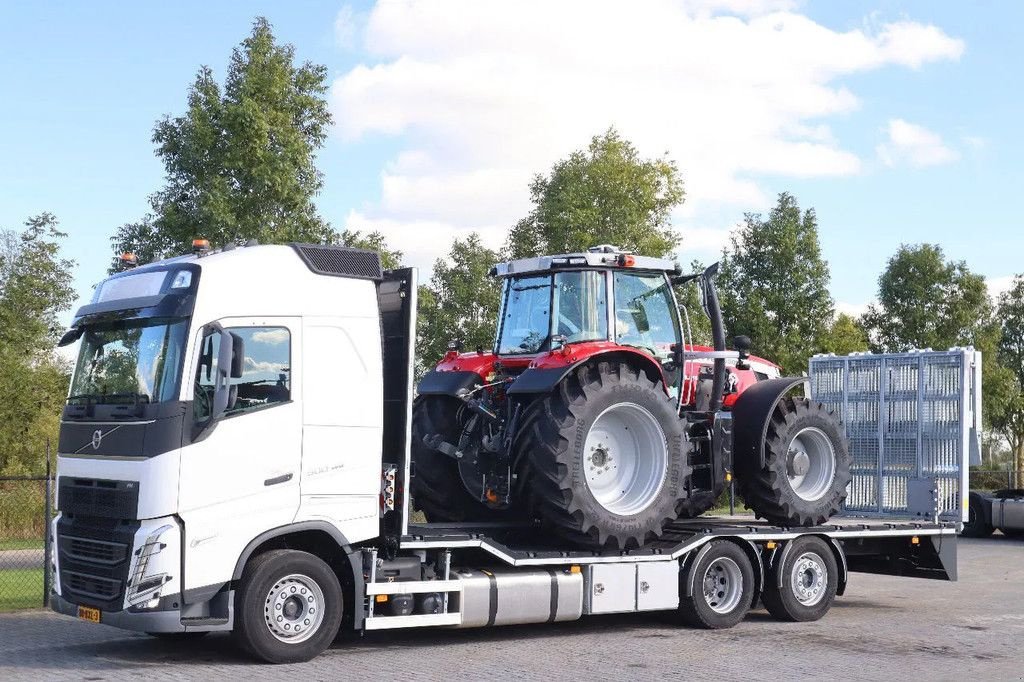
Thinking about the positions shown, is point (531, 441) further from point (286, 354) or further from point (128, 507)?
point (128, 507)

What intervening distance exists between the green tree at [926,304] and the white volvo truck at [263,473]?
48.0 meters

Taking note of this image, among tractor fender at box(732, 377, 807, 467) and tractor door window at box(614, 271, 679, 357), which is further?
tractor fender at box(732, 377, 807, 467)

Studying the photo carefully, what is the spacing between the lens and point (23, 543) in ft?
71.6

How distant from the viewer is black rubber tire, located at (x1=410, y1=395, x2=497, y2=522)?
13.2 m

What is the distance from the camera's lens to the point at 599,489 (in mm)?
12203

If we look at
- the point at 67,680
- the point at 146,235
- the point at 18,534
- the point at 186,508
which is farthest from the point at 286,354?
the point at 146,235

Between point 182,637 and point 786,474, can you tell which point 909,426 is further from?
point 182,637

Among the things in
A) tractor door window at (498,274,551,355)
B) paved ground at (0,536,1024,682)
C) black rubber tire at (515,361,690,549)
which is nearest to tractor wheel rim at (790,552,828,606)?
paved ground at (0,536,1024,682)

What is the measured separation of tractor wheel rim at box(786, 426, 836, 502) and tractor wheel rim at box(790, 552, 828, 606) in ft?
2.32

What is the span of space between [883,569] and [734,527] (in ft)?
9.01

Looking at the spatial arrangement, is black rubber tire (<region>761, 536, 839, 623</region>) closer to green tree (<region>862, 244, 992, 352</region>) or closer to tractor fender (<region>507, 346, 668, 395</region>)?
tractor fender (<region>507, 346, 668, 395</region>)

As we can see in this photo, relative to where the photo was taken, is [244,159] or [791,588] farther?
[244,159]

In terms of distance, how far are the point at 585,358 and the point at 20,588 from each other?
30.7ft


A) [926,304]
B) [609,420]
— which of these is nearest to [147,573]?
[609,420]
